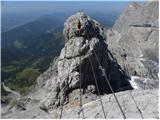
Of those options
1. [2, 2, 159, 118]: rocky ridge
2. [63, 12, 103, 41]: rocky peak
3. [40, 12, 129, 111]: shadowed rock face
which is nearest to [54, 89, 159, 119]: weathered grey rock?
[2, 2, 159, 118]: rocky ridge

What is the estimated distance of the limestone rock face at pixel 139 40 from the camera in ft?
81.6

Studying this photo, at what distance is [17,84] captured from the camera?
5281 inches

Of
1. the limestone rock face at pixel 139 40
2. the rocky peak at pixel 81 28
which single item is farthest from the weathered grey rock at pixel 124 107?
the limestone rock face at pixel 139 40

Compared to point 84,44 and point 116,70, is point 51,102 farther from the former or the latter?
point 116,70

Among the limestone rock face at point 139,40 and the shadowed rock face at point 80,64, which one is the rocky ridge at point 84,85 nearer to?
the shadowed rock face at point 80,64

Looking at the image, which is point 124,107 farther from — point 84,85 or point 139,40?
point 139,40

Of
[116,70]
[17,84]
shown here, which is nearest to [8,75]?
[17,84]

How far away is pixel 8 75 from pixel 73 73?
15085 centimetres

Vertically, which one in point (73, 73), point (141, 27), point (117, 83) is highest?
point (73, 73)

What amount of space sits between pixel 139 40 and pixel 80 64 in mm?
42718

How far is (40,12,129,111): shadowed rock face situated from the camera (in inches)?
628

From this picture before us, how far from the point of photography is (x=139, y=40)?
190ft

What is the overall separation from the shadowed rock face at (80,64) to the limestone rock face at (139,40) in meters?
4.52

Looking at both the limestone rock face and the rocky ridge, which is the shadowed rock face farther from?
the limestone rock face
